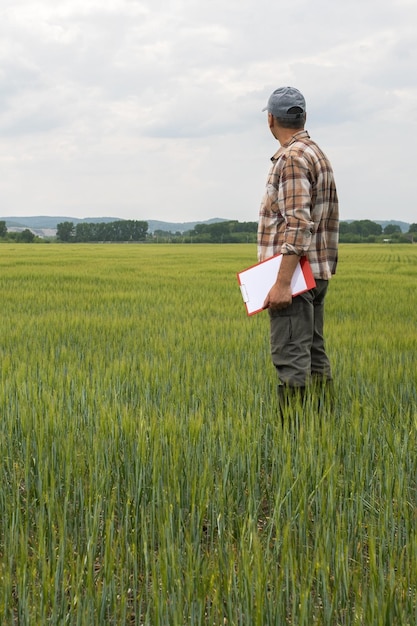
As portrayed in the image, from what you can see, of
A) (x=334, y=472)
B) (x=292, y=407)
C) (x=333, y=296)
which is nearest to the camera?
(x=334, y=472)

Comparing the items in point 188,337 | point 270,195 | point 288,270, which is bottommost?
point 188,337

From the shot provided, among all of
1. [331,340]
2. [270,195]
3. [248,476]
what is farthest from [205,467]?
[331,340]

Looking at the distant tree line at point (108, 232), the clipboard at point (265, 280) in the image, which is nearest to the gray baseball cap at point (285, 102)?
the clipboard at point (265, 280)

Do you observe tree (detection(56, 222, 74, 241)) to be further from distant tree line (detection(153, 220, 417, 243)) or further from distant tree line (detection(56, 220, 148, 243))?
distant tree line (detection(153, 220, 417, 243))

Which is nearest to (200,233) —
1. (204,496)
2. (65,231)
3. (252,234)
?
(252,234)

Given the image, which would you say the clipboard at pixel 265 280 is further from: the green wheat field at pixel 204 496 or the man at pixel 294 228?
the green wheat field at pixel 204 496

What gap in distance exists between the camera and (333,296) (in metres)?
9.98

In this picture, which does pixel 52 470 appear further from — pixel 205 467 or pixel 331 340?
pixel 331 340

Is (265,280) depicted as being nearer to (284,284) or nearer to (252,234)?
(284,284)

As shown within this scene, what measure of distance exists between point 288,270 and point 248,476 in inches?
39.0

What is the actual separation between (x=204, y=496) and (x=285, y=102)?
5.79 ft

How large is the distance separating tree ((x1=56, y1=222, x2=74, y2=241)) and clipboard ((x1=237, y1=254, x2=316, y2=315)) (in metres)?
88.0

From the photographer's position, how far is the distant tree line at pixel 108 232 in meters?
90.7

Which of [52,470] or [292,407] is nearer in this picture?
[52,470]
